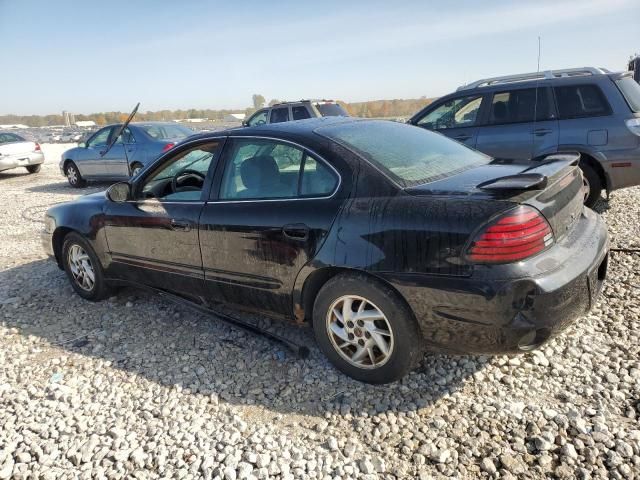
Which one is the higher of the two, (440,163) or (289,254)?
(440,163)

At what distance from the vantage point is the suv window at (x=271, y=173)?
9.86 feet

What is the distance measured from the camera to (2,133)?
51.6 ft

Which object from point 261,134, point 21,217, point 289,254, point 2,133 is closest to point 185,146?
point 261,134

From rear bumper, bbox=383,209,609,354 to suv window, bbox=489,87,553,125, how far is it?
4092 mm

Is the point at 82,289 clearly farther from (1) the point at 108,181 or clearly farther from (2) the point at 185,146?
(1) the point at 108,181

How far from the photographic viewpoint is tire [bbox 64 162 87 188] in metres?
12.5

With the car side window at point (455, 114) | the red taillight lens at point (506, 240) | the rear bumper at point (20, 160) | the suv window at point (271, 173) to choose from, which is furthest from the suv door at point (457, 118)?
the rear bumper at point (20, 160)

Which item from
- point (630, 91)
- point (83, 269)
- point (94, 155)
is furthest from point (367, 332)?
point (94, 155)

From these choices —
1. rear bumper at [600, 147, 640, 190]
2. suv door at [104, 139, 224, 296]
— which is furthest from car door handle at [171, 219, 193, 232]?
rear bumper at [600, 147, 640, 190]

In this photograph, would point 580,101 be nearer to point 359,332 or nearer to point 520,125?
point 520,125

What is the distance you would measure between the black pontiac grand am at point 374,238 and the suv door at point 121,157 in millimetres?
7688

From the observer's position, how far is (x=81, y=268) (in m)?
4.57

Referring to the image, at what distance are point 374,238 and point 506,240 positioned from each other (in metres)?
0.69

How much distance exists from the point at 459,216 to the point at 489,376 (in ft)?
3.71
